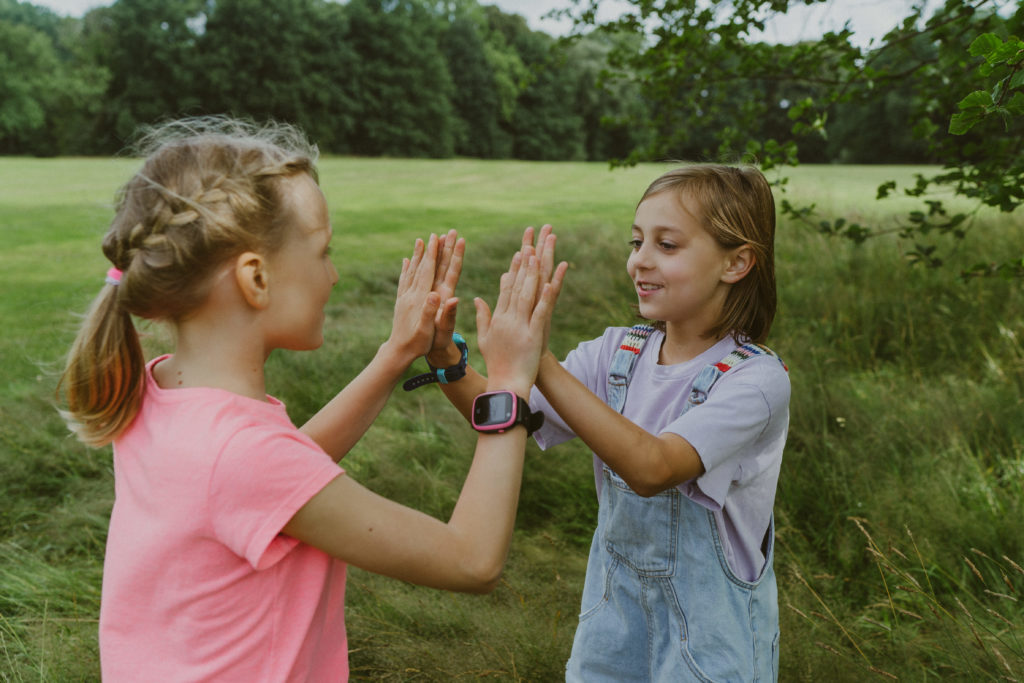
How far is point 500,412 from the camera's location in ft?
4.88

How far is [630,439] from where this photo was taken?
1.64 m

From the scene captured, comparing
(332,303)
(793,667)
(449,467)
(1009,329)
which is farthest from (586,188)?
(793,667)

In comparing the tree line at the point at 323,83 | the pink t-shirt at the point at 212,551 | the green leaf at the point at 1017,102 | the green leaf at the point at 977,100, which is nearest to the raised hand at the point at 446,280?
Result: the pink t-shirt at the point at 212,551

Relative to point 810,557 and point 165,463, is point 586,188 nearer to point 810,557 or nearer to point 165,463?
point 810,557

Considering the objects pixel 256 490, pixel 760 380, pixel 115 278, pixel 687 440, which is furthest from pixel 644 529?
pixel 115 278

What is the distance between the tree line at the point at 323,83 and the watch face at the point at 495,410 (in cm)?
3115

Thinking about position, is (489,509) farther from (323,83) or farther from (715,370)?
(323,83)

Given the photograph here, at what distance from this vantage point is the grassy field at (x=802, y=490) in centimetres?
255

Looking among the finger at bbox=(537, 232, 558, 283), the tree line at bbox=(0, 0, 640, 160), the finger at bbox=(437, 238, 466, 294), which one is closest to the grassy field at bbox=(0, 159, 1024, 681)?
the finger at bbox=(437, 238, 466, 294)

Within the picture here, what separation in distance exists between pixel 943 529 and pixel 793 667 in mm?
1084

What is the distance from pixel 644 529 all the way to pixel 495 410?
2.01ft

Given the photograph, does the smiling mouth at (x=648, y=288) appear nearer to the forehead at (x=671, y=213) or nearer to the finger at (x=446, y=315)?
the forehead at (x=671, y=213)

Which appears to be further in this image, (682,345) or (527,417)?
(682,345)

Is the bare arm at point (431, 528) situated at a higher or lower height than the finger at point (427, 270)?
lower
